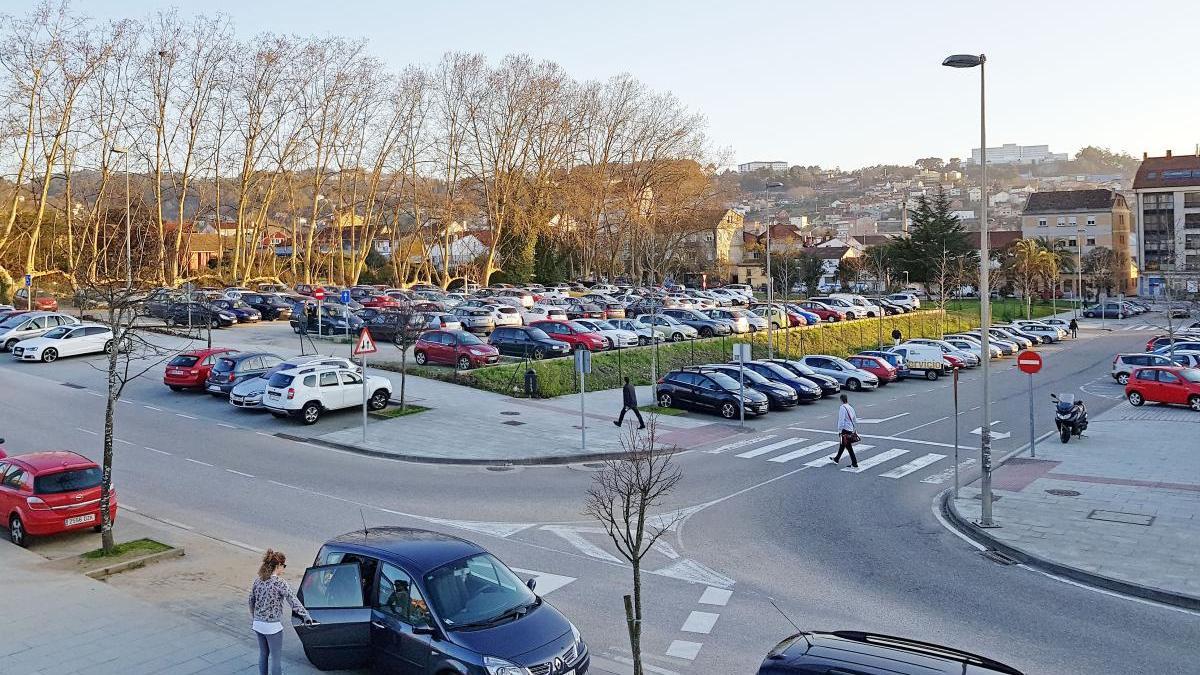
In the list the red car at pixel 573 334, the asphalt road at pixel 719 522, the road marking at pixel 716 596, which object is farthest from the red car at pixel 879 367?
the road marking at pixel 716 596

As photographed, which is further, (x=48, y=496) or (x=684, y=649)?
(x=48, y=496)

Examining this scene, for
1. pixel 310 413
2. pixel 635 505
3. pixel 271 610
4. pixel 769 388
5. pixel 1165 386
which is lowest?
pixel 1165 386

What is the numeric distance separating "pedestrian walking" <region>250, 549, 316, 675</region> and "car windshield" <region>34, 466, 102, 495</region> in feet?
26.6

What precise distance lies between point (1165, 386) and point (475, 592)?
102ft

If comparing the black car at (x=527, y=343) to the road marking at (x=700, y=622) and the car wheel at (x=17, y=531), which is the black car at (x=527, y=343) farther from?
the road marking at (x=700, y=622)

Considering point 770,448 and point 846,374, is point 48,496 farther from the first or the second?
point 846,374

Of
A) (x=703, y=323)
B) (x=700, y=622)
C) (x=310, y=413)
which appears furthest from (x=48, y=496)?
(x=703, y=323)

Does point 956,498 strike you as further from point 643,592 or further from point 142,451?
point 142,451

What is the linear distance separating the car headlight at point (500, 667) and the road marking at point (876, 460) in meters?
15.1

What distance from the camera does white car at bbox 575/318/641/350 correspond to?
44219 mm

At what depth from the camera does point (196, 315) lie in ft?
154

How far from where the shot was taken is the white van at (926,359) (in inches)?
1650

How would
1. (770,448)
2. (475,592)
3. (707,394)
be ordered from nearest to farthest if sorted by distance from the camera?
1. (475,592)
2. (770,448)
3. (707,394)

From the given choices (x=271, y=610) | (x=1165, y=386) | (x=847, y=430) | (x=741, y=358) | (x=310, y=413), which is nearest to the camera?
(x=271, y=610)
